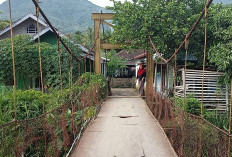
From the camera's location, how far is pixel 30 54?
861 cm

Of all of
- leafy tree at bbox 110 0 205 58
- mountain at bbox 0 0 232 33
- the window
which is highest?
mountain at bbox 0 0 232 33

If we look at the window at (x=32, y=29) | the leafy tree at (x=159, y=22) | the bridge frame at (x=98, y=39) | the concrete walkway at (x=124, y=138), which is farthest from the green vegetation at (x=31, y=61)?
the concrete walkway at (x=124, y=138)

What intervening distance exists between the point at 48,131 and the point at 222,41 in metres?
5.04

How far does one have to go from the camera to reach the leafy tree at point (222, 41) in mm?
5160

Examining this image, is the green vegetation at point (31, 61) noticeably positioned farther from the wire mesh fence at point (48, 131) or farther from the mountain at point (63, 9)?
the mountain at point (63, 9)

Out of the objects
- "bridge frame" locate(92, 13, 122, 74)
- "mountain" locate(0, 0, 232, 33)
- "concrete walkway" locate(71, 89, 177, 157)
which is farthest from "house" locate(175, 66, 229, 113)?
"mountain" locate(0, 0, 232, 33)

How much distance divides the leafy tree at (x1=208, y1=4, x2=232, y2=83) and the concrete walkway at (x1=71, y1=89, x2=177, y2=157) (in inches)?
87.1

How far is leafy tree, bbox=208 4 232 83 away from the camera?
5160mm

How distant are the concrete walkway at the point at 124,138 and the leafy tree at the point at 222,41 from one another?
2213 millimetres

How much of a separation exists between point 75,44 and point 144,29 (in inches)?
145

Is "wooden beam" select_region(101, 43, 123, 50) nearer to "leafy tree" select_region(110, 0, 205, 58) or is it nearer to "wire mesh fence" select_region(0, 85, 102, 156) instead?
"leafy tree" select_region(110, 0, 205, 58)

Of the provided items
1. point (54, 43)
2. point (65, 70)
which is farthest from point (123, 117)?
point (54, 43)

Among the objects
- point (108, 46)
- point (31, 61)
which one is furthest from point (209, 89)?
point (31, 61)

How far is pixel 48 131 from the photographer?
2.87m
